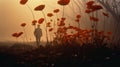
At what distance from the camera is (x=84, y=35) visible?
4395 millimetres

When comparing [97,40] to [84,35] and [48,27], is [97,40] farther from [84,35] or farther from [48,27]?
[48,27]

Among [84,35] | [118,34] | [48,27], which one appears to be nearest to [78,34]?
[84,35]

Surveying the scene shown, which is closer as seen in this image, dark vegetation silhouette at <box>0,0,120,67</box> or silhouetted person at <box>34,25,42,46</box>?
dark vegetation silhouette at <box>0,0,120,67</box>

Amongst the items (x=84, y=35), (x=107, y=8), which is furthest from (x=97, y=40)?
(x=107, y=8)

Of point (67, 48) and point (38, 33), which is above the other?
point (38, 33)

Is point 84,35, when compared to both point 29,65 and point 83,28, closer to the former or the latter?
point 83,28

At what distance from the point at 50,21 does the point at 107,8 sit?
838 mm

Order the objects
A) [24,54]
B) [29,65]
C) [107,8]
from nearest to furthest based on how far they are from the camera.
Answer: [29,65] < [24,54] < [107,8]

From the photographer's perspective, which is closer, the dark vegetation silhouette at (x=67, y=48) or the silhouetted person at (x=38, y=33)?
the dark vegetation silhouette at (x=67, y=48)

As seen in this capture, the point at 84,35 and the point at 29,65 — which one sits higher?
the point at 84,35

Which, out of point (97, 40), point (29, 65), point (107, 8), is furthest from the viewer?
point (107, 8)

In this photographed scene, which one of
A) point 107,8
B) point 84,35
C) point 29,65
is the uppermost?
point 107,8

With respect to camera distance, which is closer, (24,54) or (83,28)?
(24,54)

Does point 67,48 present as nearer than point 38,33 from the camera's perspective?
Yes
